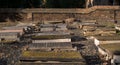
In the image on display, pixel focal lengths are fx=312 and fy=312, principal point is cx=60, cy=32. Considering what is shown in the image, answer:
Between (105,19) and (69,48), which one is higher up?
(69,48)

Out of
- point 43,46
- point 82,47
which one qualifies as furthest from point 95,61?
point 82,47

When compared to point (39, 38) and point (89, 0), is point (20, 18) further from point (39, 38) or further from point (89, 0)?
point (39, 38)

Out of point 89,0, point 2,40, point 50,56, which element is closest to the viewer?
point 50,56

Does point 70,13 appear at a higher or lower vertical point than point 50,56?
lower

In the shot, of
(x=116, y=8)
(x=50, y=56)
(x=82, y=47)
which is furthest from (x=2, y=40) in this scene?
(x=116, y=8)

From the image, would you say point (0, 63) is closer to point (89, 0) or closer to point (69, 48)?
point (69, 48)

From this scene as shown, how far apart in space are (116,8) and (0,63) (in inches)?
947

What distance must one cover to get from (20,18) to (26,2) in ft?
26.6

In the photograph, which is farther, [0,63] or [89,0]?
[89,0]

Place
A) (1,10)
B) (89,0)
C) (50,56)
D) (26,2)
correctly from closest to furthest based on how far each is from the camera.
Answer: (50,56) → (1,10) → (26,2) → (89,0)

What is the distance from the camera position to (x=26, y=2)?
134ft

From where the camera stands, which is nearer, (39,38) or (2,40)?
(39,38)

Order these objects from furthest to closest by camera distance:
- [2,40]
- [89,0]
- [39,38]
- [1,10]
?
1. [89,0]
2. [1,10]
3. [2,40]
4. [39,38]

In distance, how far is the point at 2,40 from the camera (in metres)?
16.7
